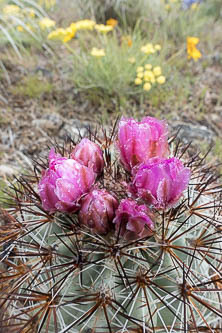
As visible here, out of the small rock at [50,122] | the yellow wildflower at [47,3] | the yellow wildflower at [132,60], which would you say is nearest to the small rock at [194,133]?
the yellow wildflower at [132,60]

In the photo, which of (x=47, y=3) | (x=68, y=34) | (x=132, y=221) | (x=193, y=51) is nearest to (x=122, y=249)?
(x=132, y=221)

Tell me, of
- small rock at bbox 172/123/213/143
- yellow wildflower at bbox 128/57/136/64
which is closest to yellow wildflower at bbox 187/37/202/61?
yellow wildflower at bbox 128/57/136/64

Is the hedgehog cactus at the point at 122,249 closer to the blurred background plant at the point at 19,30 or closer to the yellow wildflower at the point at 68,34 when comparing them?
the yellow wildflower at the point at 68,34

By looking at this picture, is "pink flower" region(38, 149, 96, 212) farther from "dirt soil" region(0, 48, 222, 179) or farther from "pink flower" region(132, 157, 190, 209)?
"dirt soil" region(0, 48, 222, 179)

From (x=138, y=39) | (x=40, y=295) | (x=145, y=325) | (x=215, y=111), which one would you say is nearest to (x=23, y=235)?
(x=40, y=295)

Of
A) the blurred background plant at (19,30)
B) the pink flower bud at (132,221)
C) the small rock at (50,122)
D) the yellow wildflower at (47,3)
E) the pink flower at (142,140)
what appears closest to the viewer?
the pink flower bud at (132,221)

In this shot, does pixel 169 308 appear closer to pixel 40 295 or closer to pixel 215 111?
pixel 40 295
